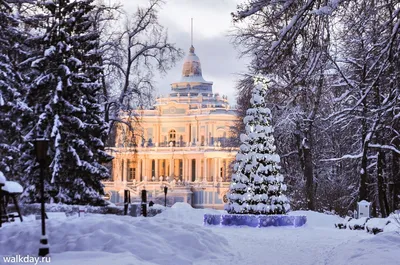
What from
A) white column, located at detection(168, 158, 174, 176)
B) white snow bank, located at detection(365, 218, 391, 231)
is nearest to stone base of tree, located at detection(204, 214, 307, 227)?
white snow bank, located at detection(365, 218, 391, 231)

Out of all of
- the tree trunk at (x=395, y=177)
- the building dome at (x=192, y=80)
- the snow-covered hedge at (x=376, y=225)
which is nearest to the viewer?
the snow-covered hedge at (x=376, y=225)

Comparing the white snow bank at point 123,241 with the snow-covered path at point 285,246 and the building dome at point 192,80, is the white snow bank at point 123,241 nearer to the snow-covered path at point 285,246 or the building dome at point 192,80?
the snow-covered path at point 285,246

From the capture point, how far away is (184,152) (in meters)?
86.5

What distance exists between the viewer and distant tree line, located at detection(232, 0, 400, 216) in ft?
36.6

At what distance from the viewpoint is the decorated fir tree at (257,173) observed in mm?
26047

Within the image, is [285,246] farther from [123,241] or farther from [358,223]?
[358,223]

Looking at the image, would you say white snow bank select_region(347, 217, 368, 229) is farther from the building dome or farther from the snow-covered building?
the building dome

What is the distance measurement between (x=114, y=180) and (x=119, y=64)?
1966 inches

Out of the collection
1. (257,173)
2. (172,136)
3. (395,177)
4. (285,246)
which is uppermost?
(172,136)

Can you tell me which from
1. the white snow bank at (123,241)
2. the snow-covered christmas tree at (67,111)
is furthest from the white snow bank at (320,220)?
the white snow bank at (123,241)

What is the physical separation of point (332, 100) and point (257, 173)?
977cm

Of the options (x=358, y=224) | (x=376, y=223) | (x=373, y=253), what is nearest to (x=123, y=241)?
(x=373, y=253)

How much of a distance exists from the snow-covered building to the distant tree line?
32328 mm

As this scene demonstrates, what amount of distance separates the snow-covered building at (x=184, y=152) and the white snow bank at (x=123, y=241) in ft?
210
